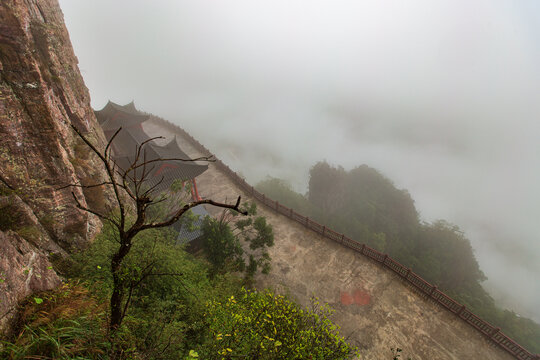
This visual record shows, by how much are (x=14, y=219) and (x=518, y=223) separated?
134409mm

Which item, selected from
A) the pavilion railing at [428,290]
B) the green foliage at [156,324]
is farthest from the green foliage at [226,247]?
the pavilion railing at [428,290]

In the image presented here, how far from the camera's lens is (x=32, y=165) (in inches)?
335

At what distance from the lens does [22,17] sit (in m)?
8.98

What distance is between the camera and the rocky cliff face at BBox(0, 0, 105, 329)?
6504 mm

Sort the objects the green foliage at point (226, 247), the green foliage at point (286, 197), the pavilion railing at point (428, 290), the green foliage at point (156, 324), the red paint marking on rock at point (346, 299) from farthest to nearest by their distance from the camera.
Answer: the green foliage at point (286, 197)
the red paint marking on rock at point (346, 299)
the green foliage at point (226, 247)
the pavilion railing at point (428, 290)
the green foliage at point (156, 324)

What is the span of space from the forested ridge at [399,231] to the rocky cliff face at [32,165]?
97.4 feet

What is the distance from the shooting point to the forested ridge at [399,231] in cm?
2566

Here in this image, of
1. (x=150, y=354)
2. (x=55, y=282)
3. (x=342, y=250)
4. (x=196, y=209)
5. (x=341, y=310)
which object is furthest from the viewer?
(x=196, y=209)

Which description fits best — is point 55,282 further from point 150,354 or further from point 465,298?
point 465,298

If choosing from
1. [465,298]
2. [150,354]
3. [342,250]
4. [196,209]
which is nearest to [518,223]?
[465,298]

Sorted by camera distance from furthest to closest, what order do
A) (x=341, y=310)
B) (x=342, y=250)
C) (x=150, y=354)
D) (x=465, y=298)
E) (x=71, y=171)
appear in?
(x=465, y=298) < (x=342, y=250) < (x=341, y=310) < (x=71, y=171) < (x=150, y=354)

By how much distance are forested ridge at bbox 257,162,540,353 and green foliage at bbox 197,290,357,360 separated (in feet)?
87.0

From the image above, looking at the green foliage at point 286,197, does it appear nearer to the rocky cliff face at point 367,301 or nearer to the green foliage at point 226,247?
the rocky cliff face at point 367,301

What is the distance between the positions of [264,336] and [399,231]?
38575 mm
